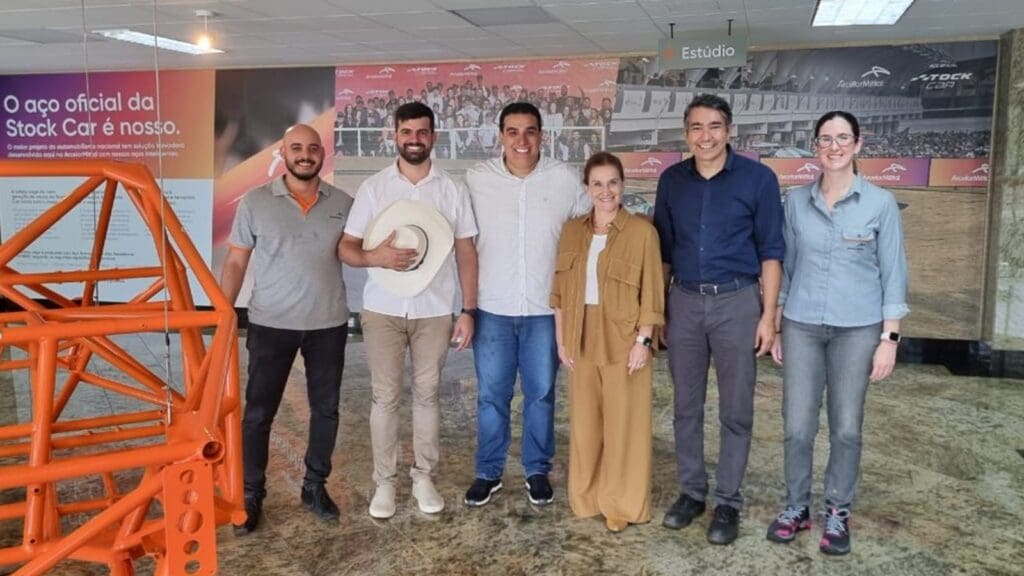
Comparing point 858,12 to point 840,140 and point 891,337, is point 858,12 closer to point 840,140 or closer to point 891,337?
point 840,140

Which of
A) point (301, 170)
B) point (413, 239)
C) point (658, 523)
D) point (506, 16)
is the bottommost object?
point (658, 523)

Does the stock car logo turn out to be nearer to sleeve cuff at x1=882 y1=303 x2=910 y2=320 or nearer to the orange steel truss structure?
sleeve cuff at x1=882 y1=303 x2=910 y2=320

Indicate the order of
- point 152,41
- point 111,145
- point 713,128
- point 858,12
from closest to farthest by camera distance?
1. point 713,128
2. point 858,12
3. point 152,41
4. point 111,145

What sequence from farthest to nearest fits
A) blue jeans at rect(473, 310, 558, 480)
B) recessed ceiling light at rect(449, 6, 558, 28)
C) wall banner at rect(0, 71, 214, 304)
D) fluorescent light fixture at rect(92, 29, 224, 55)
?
wall banner at rect(0, 71, 214, 304)
fluorescent light fixture at rect(92, 29, 224, 55)
recessed ceiling light at rect(449, 6, 558, 28)
blue jeans at rect(473, 310, 558, 480)

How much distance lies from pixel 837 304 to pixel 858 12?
3.53 meters

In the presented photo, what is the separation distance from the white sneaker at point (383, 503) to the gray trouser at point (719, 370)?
124cm

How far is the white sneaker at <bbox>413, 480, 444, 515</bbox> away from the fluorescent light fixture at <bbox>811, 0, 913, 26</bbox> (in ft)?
13.0

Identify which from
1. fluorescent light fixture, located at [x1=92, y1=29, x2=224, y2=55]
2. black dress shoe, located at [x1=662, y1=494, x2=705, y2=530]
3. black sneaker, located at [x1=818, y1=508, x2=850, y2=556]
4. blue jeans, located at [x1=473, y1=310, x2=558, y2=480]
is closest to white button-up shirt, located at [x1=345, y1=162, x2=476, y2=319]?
blue jeans, located at [x1=473, y1=310, x2=558, y2=480]

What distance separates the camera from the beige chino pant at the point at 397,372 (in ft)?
11.2

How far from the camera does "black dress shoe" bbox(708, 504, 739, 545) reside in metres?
3.24

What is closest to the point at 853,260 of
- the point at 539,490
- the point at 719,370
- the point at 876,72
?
the point at 719,370

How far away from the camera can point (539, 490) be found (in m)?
3.63

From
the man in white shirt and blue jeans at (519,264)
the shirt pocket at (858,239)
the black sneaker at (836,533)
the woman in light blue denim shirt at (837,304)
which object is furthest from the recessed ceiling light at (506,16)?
the black sneaker at (836,533)

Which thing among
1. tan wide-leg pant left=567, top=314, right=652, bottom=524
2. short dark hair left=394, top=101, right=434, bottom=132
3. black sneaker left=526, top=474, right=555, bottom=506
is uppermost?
short dark hair left=394, top=101, right=434, bottom=132
